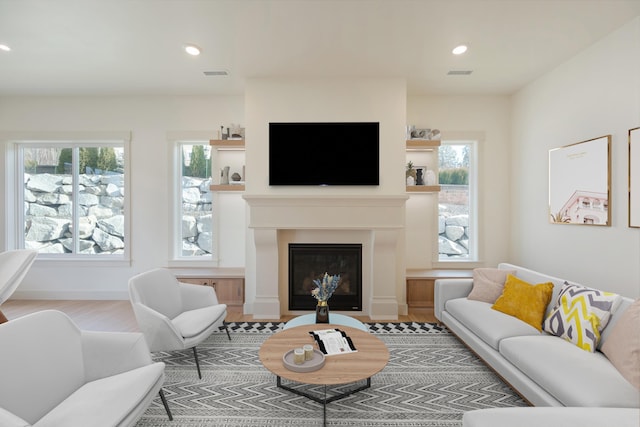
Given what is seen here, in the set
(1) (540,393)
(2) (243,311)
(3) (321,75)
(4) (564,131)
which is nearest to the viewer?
(1) (540,393)

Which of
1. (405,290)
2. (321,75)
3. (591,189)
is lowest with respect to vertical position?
(405,290)

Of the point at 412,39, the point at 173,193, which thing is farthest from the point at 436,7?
the point at 173,193

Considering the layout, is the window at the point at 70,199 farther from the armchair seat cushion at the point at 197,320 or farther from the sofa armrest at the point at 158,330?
the sofa armrest at the point at 158,330

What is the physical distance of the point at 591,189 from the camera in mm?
3039

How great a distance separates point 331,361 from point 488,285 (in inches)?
73.4

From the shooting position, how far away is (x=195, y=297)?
122 inches

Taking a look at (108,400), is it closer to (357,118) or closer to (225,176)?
(225,176)

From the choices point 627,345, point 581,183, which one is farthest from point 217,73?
point 627,345

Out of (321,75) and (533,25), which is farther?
(321,75)

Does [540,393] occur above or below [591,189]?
below

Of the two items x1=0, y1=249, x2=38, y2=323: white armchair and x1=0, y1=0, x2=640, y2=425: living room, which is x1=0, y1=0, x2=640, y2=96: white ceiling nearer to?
x1=0, y1=0, x2=640, y2=425: living room

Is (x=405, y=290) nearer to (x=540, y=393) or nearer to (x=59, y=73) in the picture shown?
(x=540, y=393)

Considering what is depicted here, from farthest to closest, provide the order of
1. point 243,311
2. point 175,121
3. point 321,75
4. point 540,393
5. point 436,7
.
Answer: point 175,121
point 243,311
point 321,75
point 436,7
point 540,393

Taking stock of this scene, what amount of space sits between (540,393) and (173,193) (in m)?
4.54
